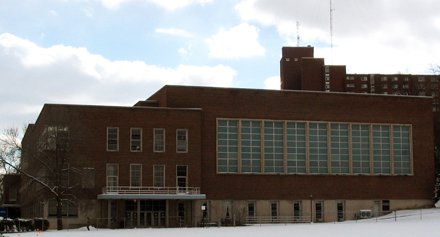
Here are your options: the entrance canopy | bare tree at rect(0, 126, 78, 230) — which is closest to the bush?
bare tree at rect(0, 126, 78, 230)

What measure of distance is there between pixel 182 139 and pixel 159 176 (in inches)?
184

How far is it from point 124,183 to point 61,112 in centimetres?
964

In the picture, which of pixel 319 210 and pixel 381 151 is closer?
pixel 319 210

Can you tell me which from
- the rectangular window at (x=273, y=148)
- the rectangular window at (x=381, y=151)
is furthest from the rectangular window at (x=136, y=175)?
the rectangular window at (x=381, y=151)

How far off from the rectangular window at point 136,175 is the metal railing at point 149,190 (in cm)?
70

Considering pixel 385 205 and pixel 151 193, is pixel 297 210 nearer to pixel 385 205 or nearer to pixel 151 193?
pixel 385 205

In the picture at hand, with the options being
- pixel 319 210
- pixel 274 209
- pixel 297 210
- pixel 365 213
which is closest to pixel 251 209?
pixel 274 209

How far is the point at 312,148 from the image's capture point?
85.1 m

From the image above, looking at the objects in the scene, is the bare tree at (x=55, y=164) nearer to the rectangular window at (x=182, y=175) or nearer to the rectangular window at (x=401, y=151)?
the rectangular window at (x=182, y=175)

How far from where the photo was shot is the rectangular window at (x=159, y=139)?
78250 mm

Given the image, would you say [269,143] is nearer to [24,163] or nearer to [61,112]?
[61,112]

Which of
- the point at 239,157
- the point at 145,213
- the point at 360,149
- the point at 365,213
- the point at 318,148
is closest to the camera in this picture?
the point at 145,213

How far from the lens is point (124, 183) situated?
3004 inches

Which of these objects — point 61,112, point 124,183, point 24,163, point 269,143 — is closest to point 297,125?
point 269,143
